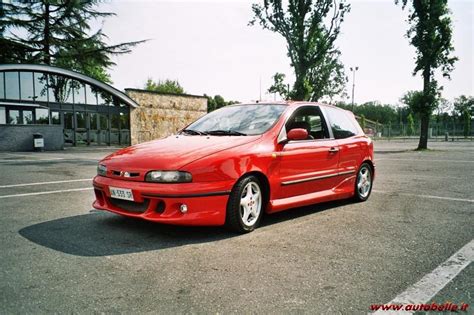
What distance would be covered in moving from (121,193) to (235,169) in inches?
47.9

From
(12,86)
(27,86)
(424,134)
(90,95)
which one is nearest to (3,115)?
(12,86)

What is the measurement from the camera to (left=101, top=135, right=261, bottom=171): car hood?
12.2 feet

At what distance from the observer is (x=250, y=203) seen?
405 cm

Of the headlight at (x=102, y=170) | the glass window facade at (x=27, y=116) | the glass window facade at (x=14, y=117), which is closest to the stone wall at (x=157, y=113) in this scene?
the glass window facade at (x=27, y=116)

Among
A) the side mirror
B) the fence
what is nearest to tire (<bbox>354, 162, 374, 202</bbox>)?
the side mirror

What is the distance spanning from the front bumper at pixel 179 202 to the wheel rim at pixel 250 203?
25 centimetres

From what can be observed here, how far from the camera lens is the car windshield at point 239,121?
15.1 ft

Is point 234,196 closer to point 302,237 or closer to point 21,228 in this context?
point 302,237

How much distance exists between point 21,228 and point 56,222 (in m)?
0.38

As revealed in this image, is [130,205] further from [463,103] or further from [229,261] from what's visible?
[463,103]

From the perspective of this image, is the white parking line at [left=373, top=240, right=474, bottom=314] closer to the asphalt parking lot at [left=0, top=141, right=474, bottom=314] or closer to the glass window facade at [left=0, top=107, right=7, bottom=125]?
the asphalt parking lot at [left=0, top=141, right=474, bottom=314]

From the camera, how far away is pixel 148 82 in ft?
240

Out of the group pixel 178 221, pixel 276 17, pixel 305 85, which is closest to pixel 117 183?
pixel 178 221

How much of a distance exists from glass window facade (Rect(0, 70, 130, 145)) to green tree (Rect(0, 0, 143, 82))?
12.8ft
